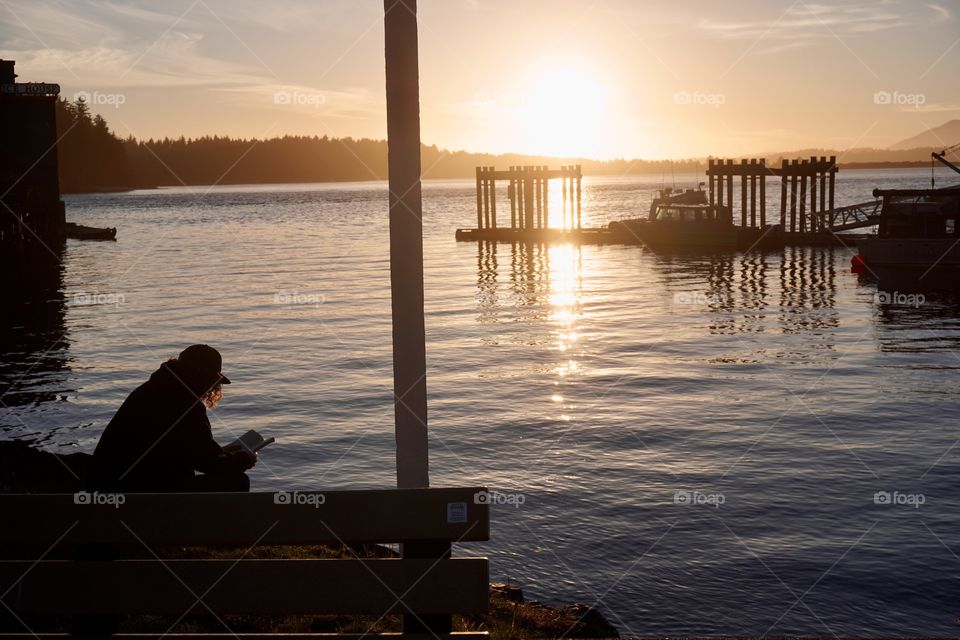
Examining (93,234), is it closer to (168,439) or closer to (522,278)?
(522,278)

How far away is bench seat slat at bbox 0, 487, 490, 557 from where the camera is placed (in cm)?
431

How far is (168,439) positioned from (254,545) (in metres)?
1.73

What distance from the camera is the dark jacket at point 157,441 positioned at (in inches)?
216

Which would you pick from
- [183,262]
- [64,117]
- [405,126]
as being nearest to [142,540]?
[405,126]

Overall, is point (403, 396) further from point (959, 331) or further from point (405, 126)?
point (959, 331)

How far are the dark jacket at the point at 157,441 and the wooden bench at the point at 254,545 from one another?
1021 mm

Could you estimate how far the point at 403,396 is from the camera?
15.7 feet

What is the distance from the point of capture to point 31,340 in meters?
27.5

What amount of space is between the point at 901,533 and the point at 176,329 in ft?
72.6

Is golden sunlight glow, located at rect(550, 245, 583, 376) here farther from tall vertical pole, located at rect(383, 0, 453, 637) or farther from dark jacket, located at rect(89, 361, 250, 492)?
tall vertical pole, located at rect(383, 0, 453, 637)

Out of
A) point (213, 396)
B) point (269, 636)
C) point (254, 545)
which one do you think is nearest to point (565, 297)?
point (213, 396)

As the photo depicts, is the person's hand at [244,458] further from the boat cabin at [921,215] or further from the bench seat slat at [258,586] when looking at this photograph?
the boat cabin at [921,215]

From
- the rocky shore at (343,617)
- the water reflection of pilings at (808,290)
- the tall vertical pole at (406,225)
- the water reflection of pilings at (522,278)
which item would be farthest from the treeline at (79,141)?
the tall vertical pole at (406,225)

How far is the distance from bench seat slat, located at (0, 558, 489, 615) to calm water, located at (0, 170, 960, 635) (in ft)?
14.4
